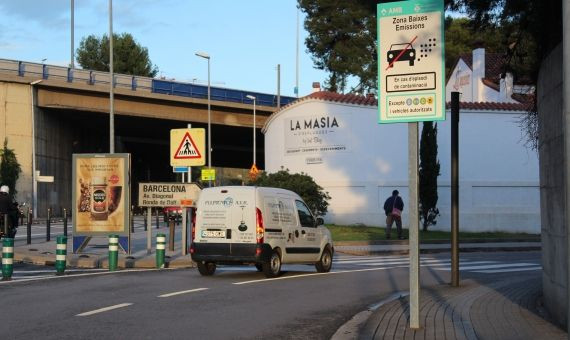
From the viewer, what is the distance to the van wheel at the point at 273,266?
52.9 feet

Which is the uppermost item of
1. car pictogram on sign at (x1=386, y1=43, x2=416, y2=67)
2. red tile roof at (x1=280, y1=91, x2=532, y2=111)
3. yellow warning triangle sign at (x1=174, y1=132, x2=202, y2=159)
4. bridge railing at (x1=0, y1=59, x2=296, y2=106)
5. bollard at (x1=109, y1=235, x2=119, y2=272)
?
bridge railing at (x1=0, y1=59, x2=296, y2=106)

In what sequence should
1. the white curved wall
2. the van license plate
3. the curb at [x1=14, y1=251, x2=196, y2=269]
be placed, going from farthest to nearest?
the white curved wall, the curb at [x1=14, y1=251, x2=196, y2=269], the van license plate

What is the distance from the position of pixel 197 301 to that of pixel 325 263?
6.60 meters

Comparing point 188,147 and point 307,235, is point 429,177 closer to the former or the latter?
point 188,147

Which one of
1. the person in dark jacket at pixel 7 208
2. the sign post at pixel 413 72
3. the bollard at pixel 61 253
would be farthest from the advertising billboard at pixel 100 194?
the sign post at pixel 413 72

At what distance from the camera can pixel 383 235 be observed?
31.7 metres

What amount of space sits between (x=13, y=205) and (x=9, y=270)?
8.36 meters

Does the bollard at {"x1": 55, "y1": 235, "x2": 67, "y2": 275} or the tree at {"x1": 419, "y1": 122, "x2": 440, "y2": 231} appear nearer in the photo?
the bollard at {"x1": 55, "y1": 235, "x2": 67, "y2": 275}

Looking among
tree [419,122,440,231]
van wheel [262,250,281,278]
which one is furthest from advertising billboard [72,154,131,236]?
tree [419,122,440,231]

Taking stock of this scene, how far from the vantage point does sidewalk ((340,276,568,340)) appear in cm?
864

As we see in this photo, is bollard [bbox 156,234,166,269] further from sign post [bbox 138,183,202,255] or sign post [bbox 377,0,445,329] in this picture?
sign post [bbox 377,0,445,329]

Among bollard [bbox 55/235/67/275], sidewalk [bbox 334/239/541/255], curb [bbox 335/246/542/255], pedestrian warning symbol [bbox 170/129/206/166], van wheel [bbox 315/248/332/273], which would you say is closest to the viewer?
bollard [bbox 55/235/67/275]

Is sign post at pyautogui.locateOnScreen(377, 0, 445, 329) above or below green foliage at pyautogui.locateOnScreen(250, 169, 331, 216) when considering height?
above

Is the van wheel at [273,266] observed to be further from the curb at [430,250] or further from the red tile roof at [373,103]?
the red tile roof at [373,103]
